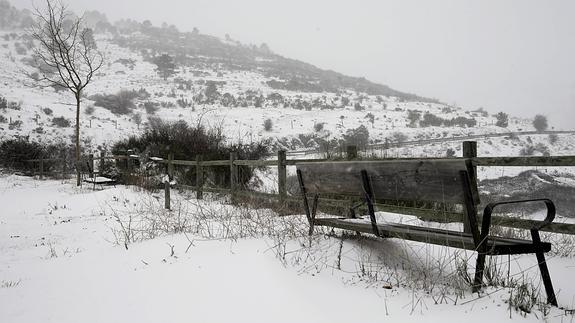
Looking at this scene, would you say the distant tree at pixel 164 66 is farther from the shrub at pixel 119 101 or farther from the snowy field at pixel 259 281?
the snowy field at pixel 259 281

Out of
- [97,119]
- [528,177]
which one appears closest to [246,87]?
[97,119]

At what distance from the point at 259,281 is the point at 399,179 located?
1453mm

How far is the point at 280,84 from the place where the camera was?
188ft

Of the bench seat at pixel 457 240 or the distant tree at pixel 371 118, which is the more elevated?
the distant tree at pixel 371 118

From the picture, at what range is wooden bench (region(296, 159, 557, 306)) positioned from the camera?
2.79 meters

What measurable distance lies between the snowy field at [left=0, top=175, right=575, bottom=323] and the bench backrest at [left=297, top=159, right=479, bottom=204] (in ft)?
1.68

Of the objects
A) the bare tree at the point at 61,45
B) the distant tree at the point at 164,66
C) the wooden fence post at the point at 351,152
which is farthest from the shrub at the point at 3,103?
the wooden fence post at the point at 351,152

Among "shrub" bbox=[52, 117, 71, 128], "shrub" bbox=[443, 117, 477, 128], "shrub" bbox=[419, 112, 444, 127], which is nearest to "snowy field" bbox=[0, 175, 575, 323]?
"shrub" bbox=[52, 117, 71, 128]

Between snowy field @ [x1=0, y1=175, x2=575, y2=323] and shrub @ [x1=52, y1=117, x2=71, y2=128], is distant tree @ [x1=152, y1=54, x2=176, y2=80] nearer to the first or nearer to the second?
shrub @ [x1=52, y1=117, x2=71, y2=128]

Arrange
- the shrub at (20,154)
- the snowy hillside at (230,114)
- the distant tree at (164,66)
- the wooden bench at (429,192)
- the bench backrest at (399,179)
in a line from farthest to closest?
the distant tree at (164,66) → the snowy hillside at (230,114) → the shrub at (20,154) → the bench backrest at (399,179) → the wooden bench at (429,192)

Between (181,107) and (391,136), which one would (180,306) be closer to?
(391,136)

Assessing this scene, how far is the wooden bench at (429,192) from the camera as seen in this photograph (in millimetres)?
2793

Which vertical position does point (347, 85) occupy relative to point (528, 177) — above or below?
above

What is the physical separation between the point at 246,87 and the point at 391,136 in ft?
88.0
